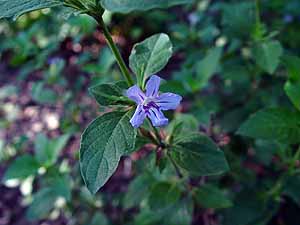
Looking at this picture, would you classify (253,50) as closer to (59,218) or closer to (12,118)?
(59,218)

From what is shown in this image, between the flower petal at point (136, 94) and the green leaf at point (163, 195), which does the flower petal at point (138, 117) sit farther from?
Answer: the green leaf at point (163, 195)

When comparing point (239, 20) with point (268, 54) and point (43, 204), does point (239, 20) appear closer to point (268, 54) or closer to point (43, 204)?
A: point (268, 54)

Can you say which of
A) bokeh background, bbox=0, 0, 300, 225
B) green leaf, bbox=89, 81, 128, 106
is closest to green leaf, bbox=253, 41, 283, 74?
bokeh background, bbox=0, 0, 300, 225

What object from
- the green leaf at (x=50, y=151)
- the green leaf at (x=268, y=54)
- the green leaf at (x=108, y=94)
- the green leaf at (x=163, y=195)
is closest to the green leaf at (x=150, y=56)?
the green leaf at (x=108, y=94)

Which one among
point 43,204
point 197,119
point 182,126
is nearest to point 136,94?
point 182,126

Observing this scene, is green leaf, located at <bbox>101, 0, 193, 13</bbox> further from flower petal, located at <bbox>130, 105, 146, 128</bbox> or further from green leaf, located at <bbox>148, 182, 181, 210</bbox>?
green leaf, located at <bbox>148, 182, 181, 210</bbox>

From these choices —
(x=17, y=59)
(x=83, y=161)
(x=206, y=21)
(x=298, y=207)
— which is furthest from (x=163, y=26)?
(x=83, y=161)
